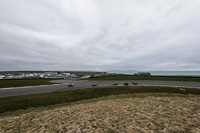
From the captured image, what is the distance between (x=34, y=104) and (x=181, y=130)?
2337 cm

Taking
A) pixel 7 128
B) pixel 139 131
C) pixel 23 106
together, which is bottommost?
pixel 23 106

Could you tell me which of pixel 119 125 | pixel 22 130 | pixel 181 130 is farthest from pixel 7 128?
pixel 181 130

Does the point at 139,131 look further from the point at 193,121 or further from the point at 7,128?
the point at 7,128

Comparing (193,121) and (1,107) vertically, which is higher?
Result: (193,121)

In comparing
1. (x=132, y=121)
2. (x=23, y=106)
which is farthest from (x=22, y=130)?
(x=23, y=106)

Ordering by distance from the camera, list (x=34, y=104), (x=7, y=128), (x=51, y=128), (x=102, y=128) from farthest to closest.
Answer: (x=34, y=104), (x=7, y=128), (x=51, y=128), (x=102, y=128)

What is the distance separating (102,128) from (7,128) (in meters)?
9.88

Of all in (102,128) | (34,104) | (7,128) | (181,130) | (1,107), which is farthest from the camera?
(34,104)

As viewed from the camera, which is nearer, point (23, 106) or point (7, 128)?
point (7, 128)

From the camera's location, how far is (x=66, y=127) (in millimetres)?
8086

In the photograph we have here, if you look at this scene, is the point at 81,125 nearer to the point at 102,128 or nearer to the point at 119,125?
the point at 102,128

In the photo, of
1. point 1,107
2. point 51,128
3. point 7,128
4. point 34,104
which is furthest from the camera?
point 34,104

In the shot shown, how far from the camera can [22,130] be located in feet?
27.0

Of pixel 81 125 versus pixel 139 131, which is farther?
pixel 81 125
